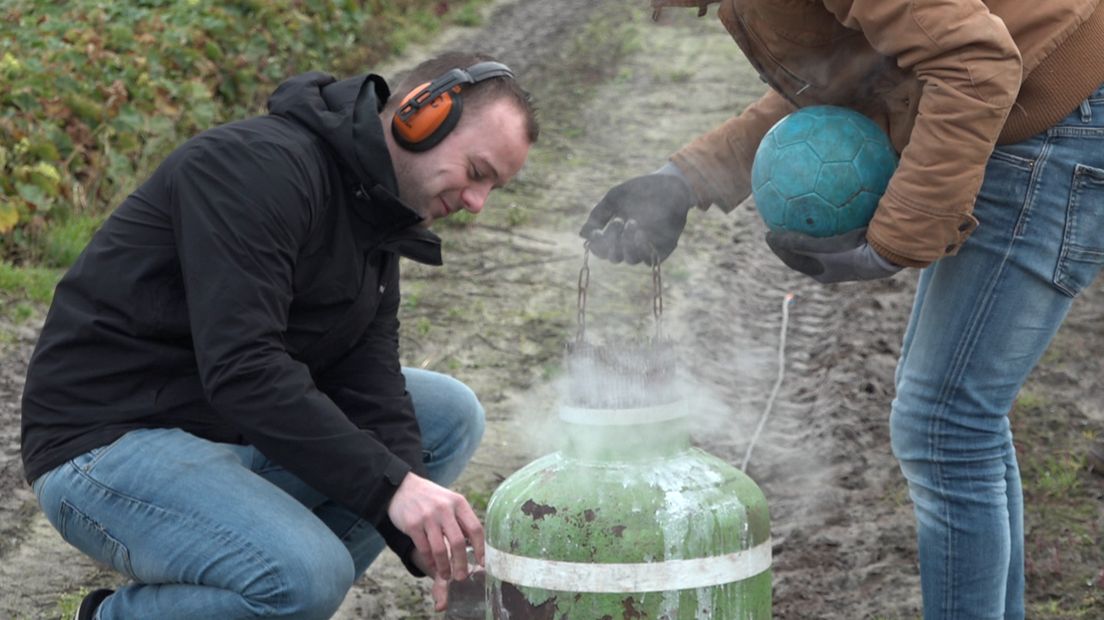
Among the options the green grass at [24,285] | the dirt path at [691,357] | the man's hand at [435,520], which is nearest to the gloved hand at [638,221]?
the man's hand at [435,520]

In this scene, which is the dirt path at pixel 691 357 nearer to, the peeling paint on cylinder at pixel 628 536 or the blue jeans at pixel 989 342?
the blue jeans at pixel 989 342

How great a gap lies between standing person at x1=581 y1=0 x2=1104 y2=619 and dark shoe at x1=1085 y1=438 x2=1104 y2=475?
1.87 m

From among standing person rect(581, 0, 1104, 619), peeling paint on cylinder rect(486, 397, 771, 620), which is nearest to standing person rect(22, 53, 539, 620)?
peeling paint on cylinder rect(486, 397, 771, 620)

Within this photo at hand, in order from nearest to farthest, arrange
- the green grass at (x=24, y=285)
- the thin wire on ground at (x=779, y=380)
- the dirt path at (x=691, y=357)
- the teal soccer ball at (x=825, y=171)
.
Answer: the teal soccer ball at (x=825, y=171), the dirt path at (x=691, y=357), the thin wire on ground at (x=779, y=380), the green grass at (x=24, y=285)

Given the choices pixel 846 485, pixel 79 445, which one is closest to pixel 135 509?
pixel 79 445

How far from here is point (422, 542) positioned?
9.64 ft

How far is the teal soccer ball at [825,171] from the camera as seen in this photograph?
3025 mm

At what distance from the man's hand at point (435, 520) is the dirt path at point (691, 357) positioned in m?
1.22

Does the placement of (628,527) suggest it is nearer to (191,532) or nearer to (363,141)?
(191,532)

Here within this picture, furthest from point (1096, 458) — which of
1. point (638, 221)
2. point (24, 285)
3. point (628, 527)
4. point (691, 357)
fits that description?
point (24, 285)

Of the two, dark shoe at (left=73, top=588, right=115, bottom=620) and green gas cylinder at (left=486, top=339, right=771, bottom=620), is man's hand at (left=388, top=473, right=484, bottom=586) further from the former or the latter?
dark shoe at (left=73, top=588, right=115, bottom=620)

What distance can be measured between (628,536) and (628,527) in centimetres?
2

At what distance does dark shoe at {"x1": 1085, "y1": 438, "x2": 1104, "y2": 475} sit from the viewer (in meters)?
4.97

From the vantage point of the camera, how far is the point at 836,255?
304 centimetres
